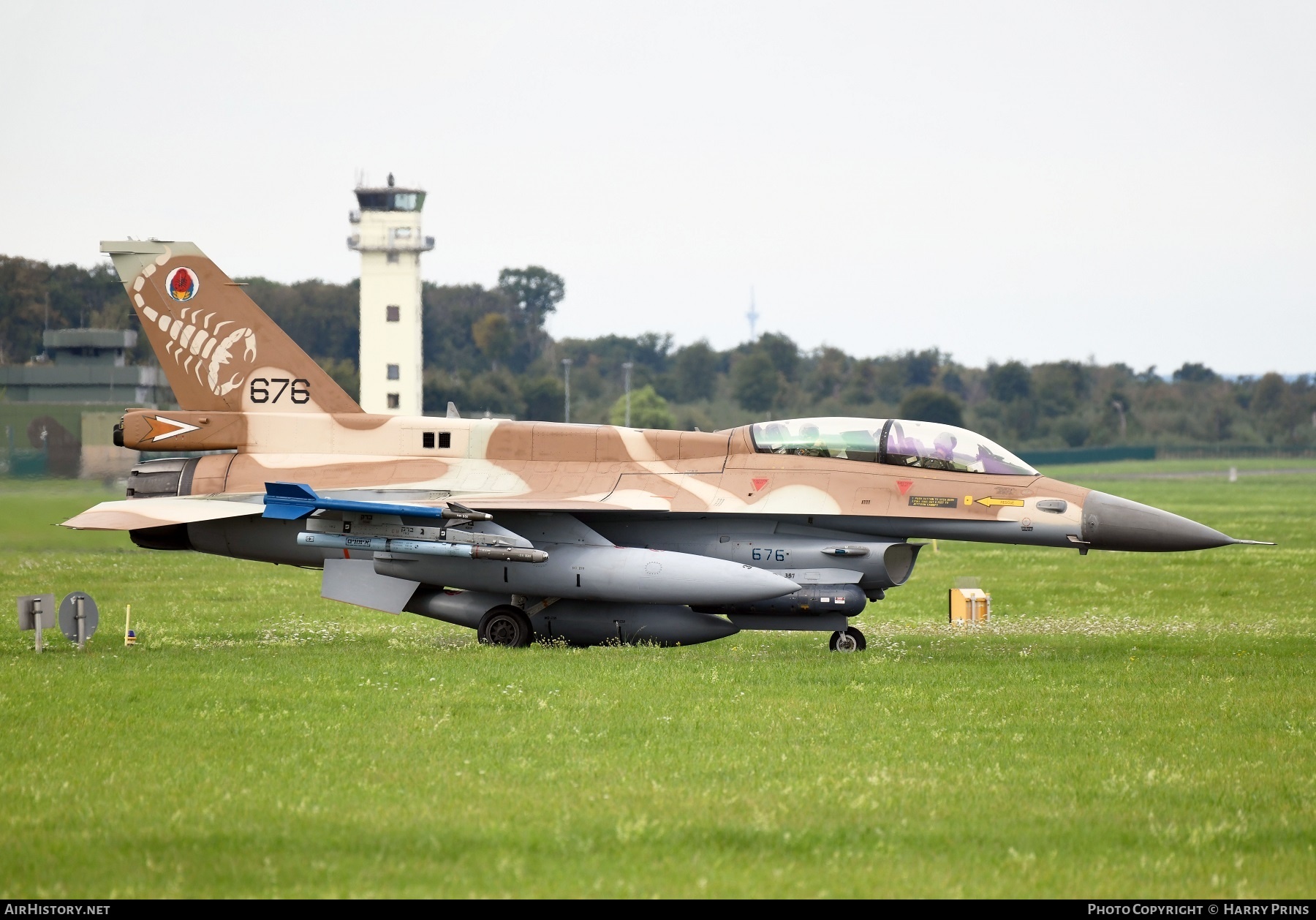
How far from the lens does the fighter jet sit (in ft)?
53.3

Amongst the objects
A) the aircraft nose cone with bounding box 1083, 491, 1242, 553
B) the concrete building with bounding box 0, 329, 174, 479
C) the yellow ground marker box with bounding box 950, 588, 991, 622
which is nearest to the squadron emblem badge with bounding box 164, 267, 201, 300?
the concrete building with bounding box 0, 329, 174, 479

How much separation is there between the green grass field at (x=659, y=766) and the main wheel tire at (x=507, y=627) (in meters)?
0.73

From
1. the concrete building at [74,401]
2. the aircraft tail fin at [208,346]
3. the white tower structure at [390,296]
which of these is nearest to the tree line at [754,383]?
the white tower structure at [390,296]

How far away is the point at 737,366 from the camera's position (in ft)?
395

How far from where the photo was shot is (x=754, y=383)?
388 feet

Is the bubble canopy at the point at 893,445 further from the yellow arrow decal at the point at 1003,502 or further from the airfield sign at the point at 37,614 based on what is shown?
the airfield sign at the point at 37,614

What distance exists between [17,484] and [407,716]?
15.8 m

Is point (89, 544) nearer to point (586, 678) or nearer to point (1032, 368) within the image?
point (586, 678)

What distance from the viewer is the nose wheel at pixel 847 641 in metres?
16.9

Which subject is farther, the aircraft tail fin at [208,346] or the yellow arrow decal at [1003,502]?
the aircraft tail fin at [208,346]

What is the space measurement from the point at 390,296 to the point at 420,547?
49.5 metres

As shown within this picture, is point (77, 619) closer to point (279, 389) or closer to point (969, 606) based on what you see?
point (279, 389)

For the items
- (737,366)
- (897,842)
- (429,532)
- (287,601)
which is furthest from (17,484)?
(737,366)
